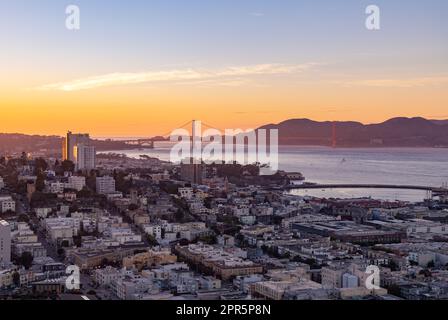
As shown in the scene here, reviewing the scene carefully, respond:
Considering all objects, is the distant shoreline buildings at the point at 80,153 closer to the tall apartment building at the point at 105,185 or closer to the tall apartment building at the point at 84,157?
the tall apartment building at the point at 84,157

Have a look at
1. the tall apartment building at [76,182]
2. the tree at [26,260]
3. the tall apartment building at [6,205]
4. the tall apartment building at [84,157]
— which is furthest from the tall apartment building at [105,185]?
the tree at [26,260]

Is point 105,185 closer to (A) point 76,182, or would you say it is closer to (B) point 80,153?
(A) point 76,182

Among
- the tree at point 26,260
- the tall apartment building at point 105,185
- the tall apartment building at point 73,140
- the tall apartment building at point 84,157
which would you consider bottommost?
the tree at point 26,260

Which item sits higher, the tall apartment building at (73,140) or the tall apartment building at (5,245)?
the tall apartment building at (73,140)

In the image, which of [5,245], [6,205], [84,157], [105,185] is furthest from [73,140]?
[5,245]

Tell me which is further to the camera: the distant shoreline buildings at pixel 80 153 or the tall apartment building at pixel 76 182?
the distant shoreline buildings at pixel 80 153

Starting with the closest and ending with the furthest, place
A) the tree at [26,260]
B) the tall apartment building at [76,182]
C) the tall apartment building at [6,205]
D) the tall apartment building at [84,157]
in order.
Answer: the tree at [26,260]
the tall apartment building at [6,205]
the tall apartment building at [76,182]
the tall apartment building at [84,157]

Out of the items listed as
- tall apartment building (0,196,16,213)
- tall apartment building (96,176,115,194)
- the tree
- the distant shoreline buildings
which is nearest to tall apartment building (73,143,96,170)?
the distant shoreline buildings
